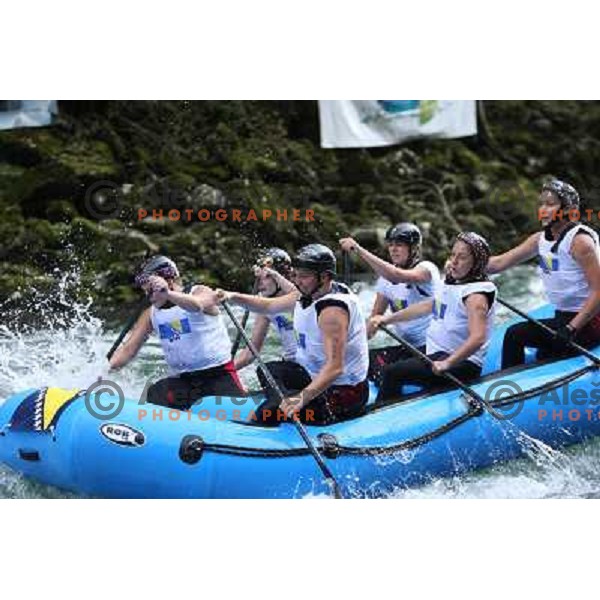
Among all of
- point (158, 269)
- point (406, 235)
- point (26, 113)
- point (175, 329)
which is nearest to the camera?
point (158, 269)

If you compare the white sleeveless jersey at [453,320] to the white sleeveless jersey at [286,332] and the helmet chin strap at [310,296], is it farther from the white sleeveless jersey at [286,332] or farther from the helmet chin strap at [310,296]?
the helmet chin strap at [310,296]

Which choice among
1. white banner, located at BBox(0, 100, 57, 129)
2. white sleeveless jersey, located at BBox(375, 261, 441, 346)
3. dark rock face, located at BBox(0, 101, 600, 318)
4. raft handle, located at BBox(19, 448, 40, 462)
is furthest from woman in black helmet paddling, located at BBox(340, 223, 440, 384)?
white banner, located at BBox(0, 100, 57, 129)

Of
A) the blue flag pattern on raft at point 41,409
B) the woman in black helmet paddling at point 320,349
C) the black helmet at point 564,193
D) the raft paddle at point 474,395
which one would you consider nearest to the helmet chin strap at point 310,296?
the woman in black helmet paddling at point 320,349

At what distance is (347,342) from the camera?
423 cm

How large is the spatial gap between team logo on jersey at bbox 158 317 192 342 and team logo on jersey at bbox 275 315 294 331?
1.54 feet

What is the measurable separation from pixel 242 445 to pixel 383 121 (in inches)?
235

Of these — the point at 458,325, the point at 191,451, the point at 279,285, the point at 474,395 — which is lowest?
the point at 474,395

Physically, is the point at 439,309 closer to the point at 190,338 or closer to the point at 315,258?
the point at 315,258

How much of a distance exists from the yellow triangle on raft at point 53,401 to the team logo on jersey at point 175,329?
474 millimetres

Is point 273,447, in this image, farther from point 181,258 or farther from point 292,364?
point 181,258

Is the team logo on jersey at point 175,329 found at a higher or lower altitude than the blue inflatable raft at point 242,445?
higher

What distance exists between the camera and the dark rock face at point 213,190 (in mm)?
8359

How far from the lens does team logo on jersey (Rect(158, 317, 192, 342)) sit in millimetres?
4523

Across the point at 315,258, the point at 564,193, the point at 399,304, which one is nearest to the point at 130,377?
the point at 399,304
